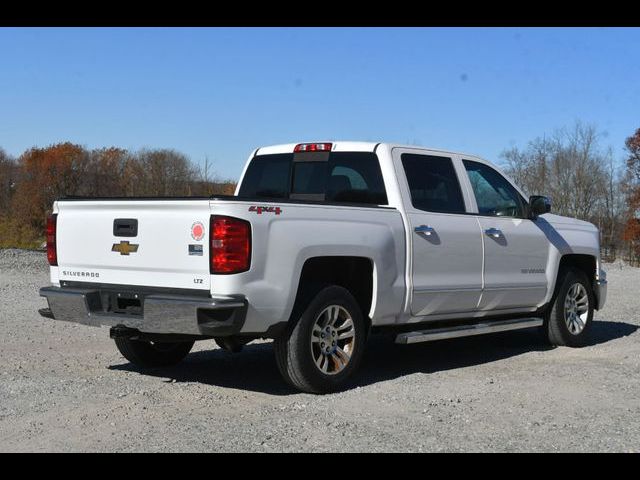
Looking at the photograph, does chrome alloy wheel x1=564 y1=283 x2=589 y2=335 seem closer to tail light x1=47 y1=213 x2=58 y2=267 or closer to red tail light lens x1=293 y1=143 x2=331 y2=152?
red tail light lens x1=293 y1=143 x2=331 y2=152

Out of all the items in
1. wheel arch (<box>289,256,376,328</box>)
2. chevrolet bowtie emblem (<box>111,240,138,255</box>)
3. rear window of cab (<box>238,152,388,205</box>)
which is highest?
rear window of cab (<box>238,152,388,205</box>)

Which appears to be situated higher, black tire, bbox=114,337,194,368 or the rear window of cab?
the rear window of cab

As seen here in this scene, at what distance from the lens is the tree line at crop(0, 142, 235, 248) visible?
101 feet

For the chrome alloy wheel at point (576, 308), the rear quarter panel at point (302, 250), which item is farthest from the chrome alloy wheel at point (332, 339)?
the chrome alloy wheel at point (576, 308)

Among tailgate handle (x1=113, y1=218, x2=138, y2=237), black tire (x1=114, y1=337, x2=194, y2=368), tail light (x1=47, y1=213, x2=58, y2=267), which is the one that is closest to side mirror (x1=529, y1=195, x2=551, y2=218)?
black tire (x1=114, y1=337, x2=194, y2=368)

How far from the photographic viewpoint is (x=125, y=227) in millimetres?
6293

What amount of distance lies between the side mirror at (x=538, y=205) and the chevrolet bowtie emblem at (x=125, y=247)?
4.15 m

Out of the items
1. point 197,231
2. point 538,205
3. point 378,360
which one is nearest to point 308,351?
point 197,231

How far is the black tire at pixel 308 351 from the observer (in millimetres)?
6266

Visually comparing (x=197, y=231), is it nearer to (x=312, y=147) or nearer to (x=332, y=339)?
(x=332, y=339)

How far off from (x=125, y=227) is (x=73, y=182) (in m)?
29.5
